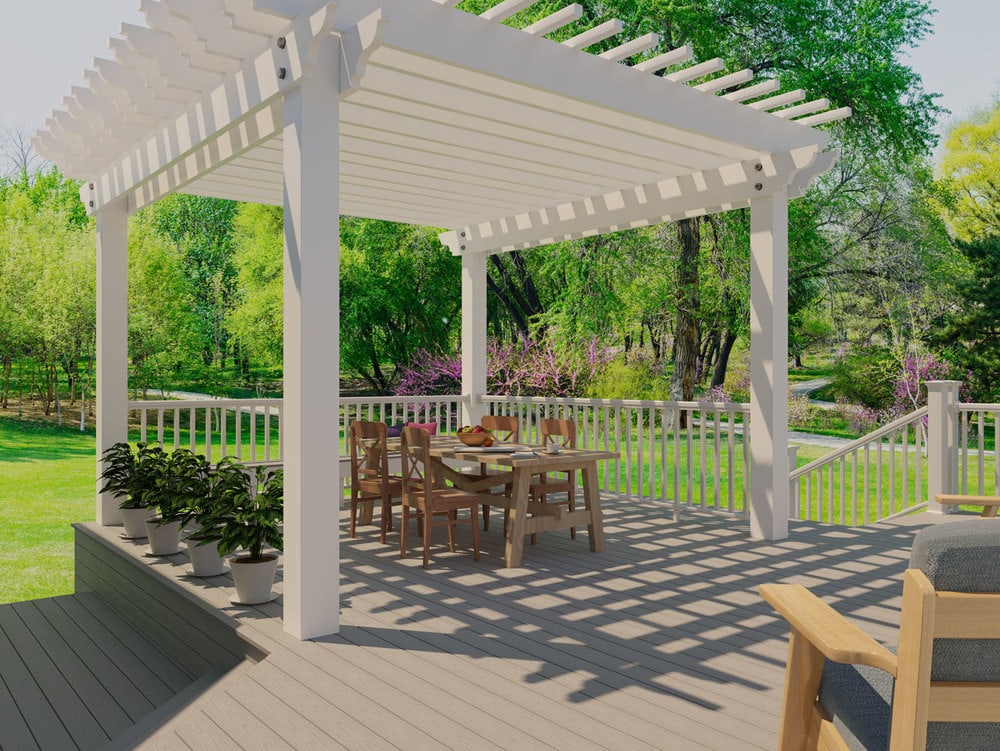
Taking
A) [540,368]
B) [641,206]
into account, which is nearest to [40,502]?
[540,368]

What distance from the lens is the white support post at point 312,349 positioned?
356 centimetres

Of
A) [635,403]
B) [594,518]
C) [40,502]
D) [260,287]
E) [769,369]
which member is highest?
[260,287]

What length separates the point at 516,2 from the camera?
3.77 meters

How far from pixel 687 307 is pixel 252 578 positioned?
1247 centimetres

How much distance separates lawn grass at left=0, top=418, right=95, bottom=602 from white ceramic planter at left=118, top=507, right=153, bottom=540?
969cm

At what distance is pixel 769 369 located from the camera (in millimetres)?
5832

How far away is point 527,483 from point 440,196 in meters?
3.15

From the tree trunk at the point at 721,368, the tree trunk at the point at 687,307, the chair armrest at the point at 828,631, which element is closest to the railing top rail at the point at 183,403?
the chair armrest at the point at 828,631

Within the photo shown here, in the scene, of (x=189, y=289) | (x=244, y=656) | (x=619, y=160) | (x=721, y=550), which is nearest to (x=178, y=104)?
(x=619, y=160)

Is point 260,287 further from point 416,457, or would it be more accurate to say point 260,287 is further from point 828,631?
point 828,631

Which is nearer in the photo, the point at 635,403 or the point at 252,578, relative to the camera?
the point at 252,578

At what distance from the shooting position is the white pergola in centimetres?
360

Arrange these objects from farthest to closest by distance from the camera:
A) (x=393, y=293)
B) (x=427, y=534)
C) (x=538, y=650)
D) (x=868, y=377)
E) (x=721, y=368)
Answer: (x=393, y=293) → (x=721, y=368) → (x=868, y=377) → (x=427, y=534) → (x=538, y=650)

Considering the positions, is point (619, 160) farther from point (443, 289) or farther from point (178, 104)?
point (443, 289)
